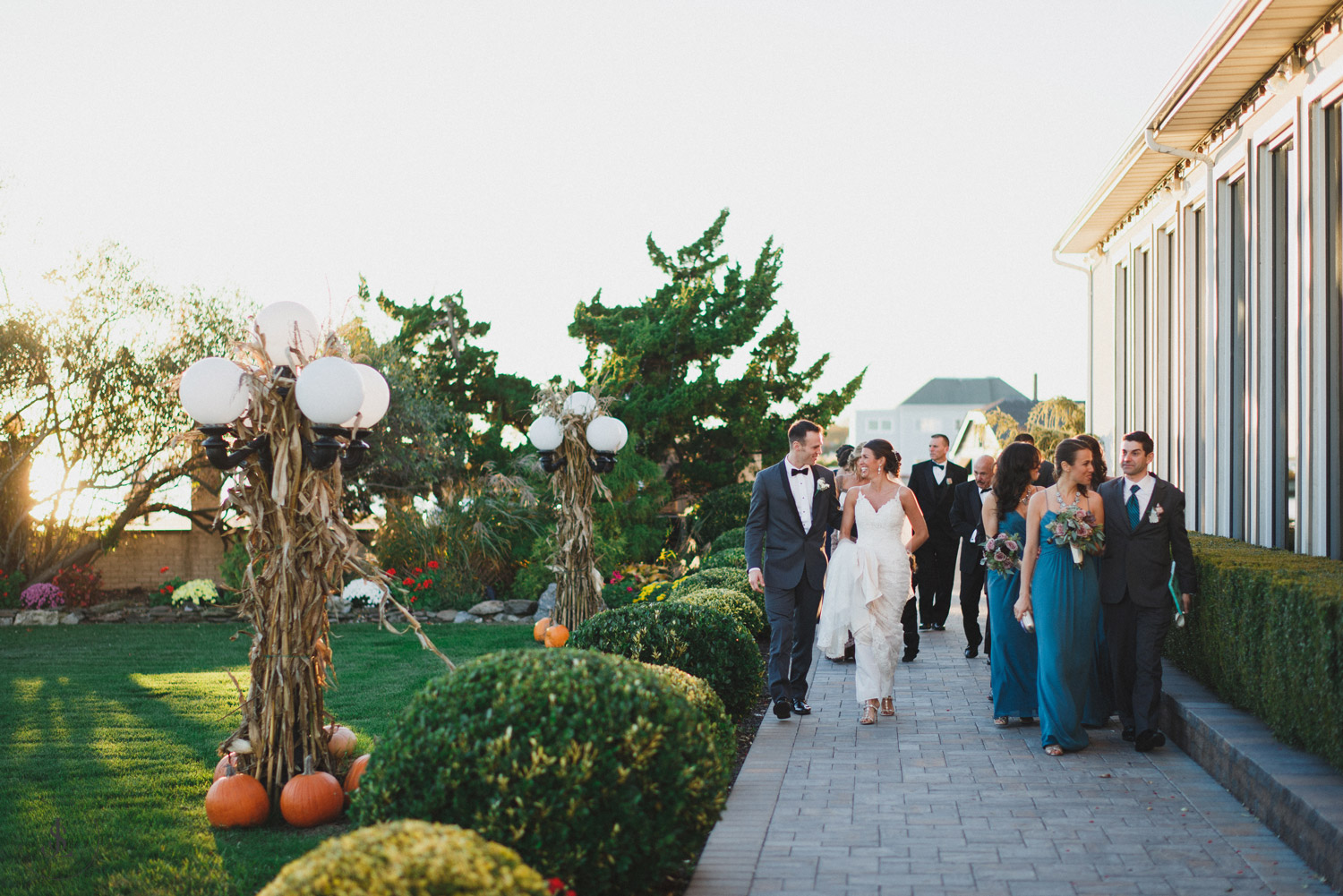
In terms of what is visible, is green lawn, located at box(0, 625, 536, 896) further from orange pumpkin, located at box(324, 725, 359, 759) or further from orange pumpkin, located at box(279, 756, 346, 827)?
orange pumpkin, located at box(324, 725, 359, 759)

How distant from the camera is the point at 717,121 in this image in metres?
11.1

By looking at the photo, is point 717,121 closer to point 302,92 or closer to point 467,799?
point 302,92

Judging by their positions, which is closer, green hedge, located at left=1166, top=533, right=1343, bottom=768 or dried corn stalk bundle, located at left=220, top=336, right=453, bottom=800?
green hedge, located at left=1166, top=533, right=1343, bottom=768

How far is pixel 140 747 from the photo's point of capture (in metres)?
6.89

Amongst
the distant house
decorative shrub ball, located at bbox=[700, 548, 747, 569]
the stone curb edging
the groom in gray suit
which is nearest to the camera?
the stone curb edging

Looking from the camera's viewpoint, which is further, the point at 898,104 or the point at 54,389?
the point at 54,389

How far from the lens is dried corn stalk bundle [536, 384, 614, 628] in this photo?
34.4ft

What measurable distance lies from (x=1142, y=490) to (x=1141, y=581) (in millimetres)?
560

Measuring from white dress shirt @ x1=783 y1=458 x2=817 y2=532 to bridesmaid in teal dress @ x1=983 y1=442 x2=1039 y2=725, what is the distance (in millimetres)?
1233

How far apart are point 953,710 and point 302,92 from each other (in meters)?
7.91

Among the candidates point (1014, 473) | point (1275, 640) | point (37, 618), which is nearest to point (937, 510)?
point (1014, 473)

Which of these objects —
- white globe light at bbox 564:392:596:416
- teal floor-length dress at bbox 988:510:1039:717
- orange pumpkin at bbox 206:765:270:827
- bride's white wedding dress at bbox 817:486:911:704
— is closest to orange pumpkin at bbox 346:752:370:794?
orange pumpkin at bbox 206:765:270:827

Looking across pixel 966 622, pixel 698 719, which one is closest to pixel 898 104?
pixel 966 622

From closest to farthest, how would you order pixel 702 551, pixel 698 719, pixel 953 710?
1. pixel 698 719
2. pixel 953 710
3. pixel 702 551
